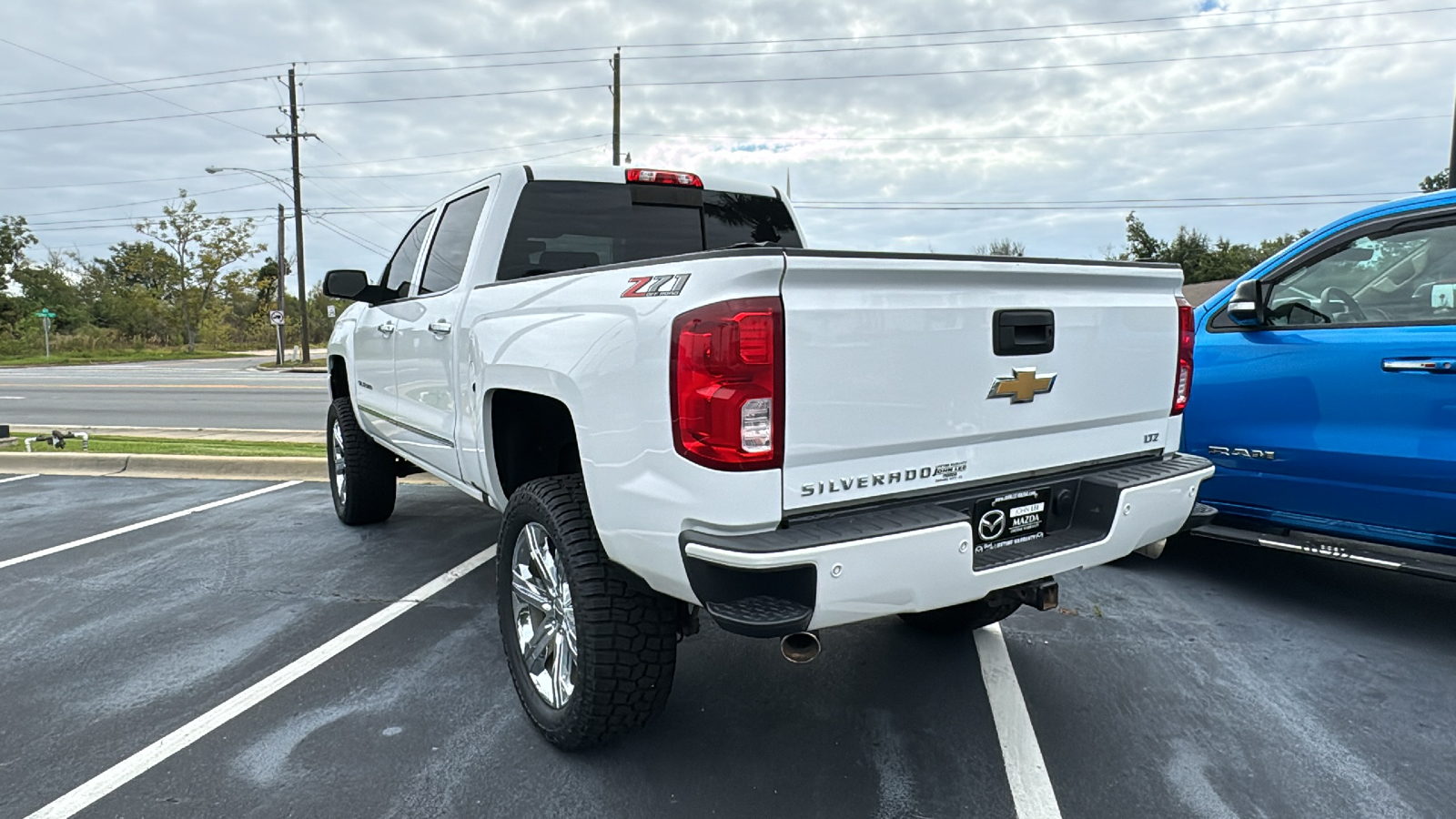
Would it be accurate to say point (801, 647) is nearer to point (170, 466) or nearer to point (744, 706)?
point (744, 706)

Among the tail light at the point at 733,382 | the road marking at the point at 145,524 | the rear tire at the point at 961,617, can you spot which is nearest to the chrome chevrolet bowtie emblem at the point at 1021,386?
the tail light at the point at 733,382

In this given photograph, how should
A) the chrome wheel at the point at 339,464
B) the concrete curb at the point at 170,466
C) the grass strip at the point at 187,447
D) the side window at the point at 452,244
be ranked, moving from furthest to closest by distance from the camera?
the grass strip at the point at 187,447 → the concrete curb at the point at 170,466 → the chrome wheel at the point at 339,464 → the side window at the point at 452,244

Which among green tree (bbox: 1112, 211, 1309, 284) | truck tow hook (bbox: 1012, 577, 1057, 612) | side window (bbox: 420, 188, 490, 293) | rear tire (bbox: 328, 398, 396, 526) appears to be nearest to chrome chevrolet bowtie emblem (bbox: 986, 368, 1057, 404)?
truck tow hook (bbox: 1012, 577, 1057, 612)

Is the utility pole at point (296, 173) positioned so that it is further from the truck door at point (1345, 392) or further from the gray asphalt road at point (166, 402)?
the truck door at point (1345, 392)

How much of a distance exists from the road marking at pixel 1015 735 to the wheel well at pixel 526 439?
1.78 meters

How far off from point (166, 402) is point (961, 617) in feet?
59.4

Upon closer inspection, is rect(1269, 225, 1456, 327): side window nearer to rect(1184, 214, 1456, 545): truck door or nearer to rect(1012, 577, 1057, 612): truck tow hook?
rect(1184, 214, 1456, 545): truck door

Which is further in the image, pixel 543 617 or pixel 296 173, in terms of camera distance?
pixel 296 173

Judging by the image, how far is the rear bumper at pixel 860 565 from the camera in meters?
1.98

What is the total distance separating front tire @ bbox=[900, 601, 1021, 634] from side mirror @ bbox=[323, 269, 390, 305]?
3.28m

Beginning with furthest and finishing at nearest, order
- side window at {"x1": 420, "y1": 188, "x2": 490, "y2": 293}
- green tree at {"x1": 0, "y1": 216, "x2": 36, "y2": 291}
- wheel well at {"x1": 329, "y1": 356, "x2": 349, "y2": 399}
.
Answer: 1. green tree at {"x1": 0, "y1": 216, "x2": 36, "y2": 291}
2. wheel well at {"x1": 329, "y1": 356, "x2": 349, "y2": 399}
3. side window at {"x1": 420, "y1": 188, "x2": 490, "y2": 293}

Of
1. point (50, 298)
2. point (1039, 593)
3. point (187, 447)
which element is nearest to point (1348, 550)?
point (1039, 593)

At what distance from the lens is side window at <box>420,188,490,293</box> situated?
386 cm

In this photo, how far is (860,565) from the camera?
203 cm
